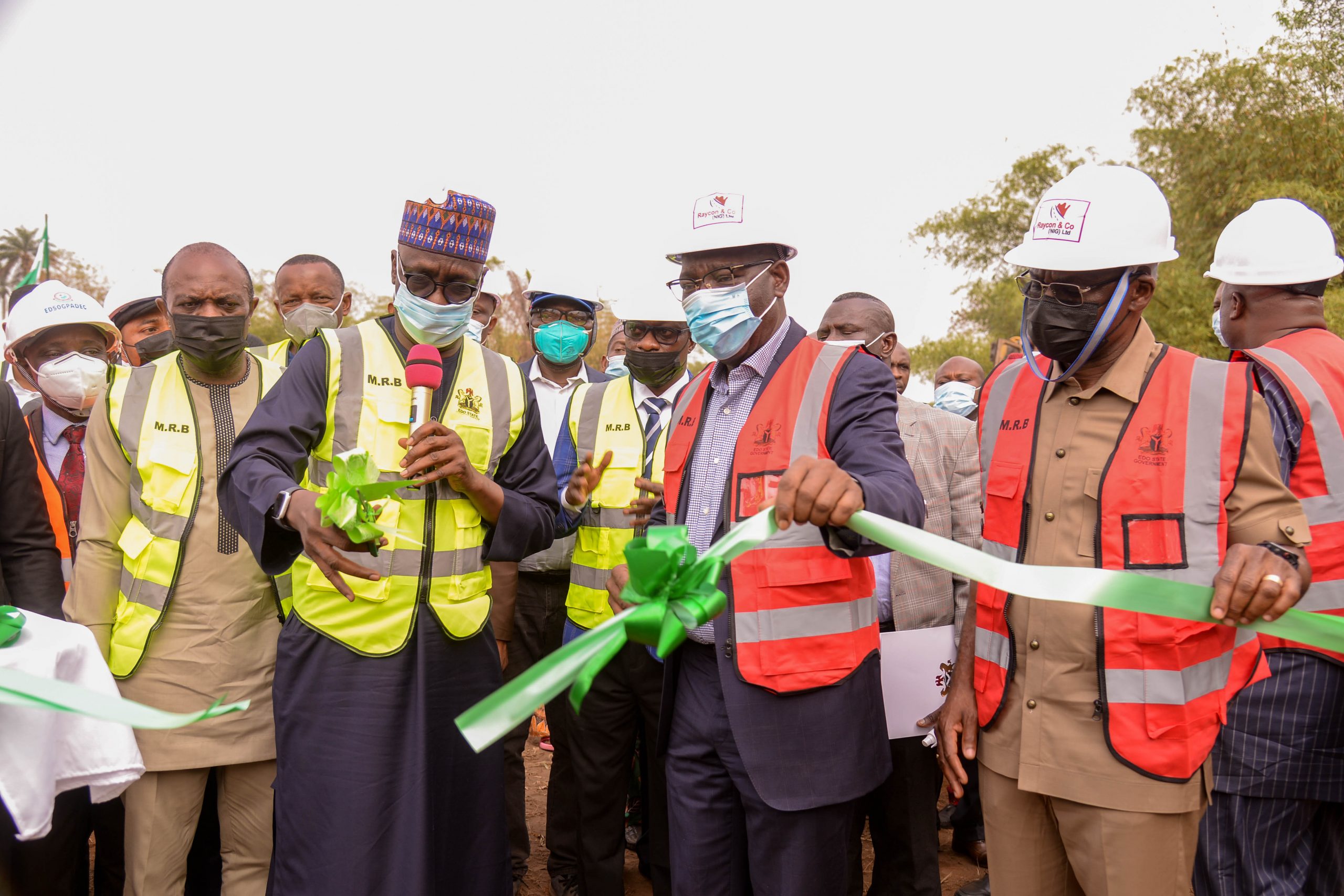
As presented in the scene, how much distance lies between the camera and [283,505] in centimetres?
316

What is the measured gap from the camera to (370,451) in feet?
11.5

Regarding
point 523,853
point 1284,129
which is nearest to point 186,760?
point 523,853

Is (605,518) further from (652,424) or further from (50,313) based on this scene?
(50,313)

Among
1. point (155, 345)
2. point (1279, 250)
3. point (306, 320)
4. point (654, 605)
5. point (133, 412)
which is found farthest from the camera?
point (306, 320)

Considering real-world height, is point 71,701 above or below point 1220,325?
below

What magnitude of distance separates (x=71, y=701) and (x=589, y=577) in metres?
2.88

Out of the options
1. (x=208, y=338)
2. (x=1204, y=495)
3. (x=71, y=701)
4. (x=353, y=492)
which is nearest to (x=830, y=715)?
(x=1204, y=495)

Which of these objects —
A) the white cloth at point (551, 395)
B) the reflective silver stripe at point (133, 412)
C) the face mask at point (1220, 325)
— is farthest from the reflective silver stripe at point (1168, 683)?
the white cloth at point (551, 395)

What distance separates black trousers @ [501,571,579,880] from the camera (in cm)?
534

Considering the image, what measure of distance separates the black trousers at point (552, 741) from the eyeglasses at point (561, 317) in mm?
1947

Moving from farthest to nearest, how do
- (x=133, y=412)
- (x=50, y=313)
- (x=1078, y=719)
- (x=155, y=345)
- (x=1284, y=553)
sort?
(x=155, y=345) < (x=50, y=313) < (x=133, y=412) < (x=1078, y=719) < (x=1284, y=553)

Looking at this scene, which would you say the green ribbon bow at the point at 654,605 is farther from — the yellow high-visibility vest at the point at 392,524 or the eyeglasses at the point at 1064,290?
the yellow high-visibility vest at the point at 392,524

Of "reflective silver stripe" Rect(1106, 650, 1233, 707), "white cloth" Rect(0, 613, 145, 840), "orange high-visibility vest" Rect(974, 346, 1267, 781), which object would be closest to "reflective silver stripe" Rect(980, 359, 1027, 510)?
"orange high-visibility vest" Rect(974, 346, 1267, 781)

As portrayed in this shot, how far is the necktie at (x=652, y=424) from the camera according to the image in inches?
210
